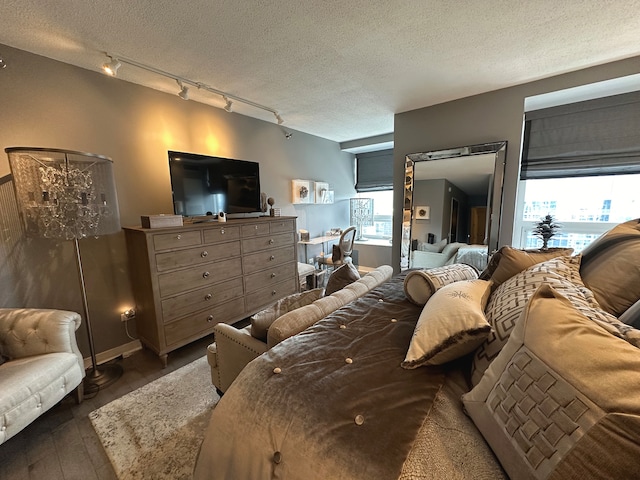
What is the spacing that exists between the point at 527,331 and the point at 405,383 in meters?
0.43

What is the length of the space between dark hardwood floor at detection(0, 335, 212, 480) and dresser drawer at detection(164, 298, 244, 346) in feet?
1.34

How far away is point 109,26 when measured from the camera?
162cm

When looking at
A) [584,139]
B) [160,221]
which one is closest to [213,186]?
[160,221]

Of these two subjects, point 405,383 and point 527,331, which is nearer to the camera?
point 527,331

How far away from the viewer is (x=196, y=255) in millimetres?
2393

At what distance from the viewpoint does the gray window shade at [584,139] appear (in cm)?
252

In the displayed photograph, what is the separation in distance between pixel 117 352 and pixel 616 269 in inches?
141

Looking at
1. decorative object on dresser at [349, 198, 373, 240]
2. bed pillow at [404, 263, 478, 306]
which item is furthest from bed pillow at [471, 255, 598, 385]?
decorative object on dresser at [349, 198, 373, 240]

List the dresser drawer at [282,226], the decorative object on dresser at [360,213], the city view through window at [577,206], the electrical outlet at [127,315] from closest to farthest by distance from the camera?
the electrical outlet at [127,315] → the city view through window at [577,206] → the dresser drawer at [282,226] → the decorative object on dresser at [360,213]

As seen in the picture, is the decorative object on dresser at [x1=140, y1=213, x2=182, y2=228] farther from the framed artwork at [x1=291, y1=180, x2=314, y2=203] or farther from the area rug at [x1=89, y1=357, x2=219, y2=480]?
the framed artwork at [x1=291, y1=180, x2=314, y2=203]

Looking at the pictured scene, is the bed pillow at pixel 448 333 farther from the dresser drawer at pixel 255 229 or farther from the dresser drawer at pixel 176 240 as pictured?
the dresser drawer at pixel 255 229

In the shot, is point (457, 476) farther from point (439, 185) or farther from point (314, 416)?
point (439, 185)

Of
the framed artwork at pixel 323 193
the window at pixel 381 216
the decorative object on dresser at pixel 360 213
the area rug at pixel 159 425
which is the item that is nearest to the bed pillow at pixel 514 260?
the area rug at pixel 159 425

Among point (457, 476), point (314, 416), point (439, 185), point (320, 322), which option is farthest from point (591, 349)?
point (439, 185)
